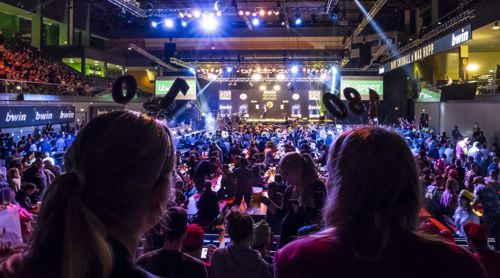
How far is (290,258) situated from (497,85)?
1784 cm

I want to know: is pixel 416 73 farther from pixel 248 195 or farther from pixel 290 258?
pixel 290 258

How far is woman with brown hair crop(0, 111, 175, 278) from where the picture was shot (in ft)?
2.96

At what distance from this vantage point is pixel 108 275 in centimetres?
92

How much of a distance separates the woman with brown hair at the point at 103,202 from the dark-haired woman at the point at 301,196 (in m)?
2.36

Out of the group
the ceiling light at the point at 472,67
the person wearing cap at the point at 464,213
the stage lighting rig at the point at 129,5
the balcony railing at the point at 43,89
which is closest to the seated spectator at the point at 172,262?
the person wearing cap at the point at 464,213

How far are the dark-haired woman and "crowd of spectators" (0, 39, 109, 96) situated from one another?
16.2 metres

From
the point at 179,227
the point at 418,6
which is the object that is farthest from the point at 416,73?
the point at 179,227

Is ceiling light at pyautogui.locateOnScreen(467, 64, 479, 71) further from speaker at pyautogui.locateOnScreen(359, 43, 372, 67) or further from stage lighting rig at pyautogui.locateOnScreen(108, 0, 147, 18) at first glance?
stage lighting rig at pyautogui.locateOnScreen(108, 0, 147, 18)

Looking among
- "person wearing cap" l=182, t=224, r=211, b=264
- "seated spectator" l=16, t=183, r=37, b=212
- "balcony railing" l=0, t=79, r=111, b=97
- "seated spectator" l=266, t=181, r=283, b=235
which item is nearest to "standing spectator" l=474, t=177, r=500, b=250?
"seated spectator" l=266, t=181, r=283, b=235

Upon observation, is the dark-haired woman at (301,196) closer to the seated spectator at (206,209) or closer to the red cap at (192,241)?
the red cap at (192,241)

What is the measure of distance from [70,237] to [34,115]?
63.8 ft

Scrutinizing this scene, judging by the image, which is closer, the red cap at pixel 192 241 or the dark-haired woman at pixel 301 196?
the red cap at pixel 192 241

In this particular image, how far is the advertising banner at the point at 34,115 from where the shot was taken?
53.9 ft

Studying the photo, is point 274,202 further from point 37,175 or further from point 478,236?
point 37,175
